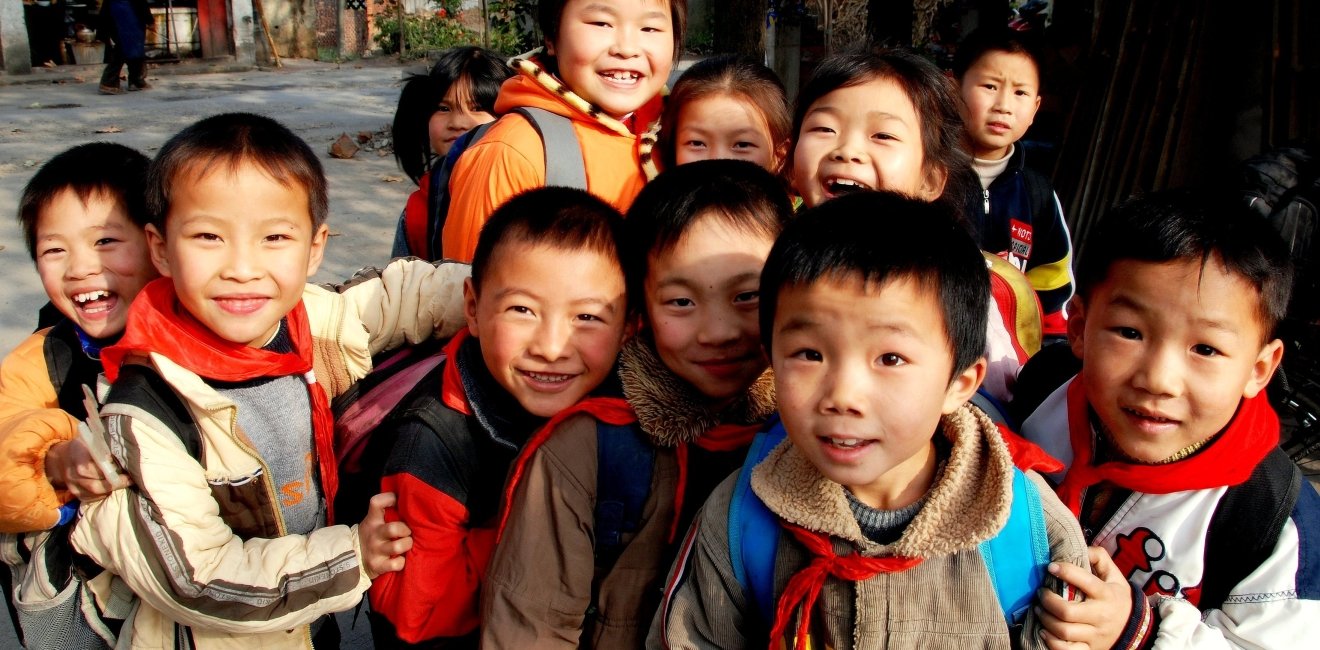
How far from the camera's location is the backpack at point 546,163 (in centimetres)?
227

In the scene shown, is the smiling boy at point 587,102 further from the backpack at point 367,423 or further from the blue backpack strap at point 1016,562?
the blue backpack strap at point 1016,562

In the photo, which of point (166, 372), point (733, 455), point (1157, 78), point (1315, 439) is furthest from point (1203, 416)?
point (1157, 78)

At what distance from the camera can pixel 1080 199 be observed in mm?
5617

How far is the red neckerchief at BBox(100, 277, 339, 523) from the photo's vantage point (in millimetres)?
1732

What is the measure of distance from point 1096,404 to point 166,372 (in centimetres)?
162

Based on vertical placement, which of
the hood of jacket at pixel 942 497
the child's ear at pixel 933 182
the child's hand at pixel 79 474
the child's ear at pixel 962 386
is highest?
the child's ear at pixel 933 182

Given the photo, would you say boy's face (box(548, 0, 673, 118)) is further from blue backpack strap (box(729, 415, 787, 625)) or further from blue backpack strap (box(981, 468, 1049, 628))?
blue backpack strap (box(981, 468, 1049, 628))

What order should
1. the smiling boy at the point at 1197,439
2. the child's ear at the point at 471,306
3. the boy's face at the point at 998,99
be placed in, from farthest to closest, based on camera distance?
the boy's face at the point at 998,99 → the child's ear at the point at 471,306 → the smiling boy at the point at 1197,439

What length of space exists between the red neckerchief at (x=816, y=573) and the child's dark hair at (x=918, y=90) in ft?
3.48

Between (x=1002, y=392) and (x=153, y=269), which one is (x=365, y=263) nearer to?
(x=153, y=269)

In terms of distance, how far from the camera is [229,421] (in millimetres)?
1726

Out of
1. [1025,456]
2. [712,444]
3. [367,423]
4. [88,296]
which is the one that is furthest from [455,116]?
[1025,456]

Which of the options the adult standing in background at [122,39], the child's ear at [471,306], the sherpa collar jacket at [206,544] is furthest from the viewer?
the adult standing in background at [122,39]

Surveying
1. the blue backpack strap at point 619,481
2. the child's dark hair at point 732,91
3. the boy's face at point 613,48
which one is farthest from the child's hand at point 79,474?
the child's dark hair at point 732,91
